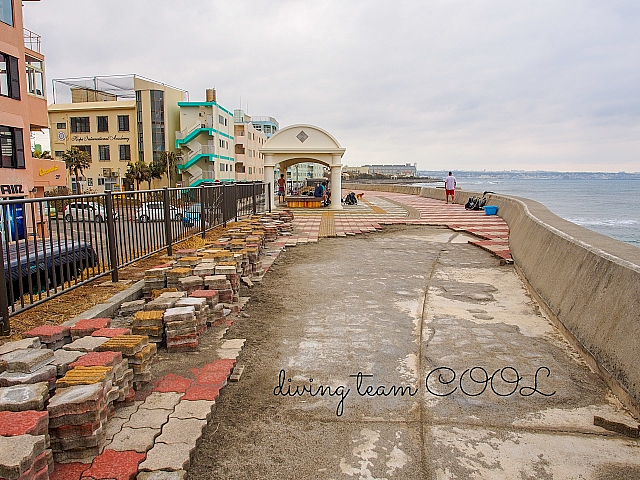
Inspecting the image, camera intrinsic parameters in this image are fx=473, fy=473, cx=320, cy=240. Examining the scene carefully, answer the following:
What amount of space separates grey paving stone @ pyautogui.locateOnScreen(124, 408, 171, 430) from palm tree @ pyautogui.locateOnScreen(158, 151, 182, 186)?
139 ft

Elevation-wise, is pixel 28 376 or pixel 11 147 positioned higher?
pixel 11 147

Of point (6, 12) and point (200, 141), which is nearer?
point (6, 12)

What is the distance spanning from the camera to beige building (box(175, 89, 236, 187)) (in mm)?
46531

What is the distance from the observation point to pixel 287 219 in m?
16.4

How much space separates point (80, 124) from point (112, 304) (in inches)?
1878

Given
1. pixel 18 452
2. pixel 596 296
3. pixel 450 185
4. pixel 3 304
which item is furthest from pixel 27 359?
pixel 450 185

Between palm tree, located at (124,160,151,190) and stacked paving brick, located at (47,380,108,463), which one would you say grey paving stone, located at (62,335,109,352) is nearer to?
stacked paving brick, located at (47,380,108,463)

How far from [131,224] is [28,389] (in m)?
4.50

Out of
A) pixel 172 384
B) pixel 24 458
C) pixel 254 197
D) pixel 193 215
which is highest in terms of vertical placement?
pixel 254 197

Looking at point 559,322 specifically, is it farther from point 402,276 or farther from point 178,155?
point 178,155

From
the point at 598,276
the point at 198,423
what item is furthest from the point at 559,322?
the point at 198,423

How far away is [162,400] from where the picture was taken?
333 centimetres

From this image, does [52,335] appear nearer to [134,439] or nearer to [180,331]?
[180,331]

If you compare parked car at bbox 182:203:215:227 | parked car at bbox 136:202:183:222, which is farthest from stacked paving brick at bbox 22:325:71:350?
parked car at bbox 182:203:215:227
